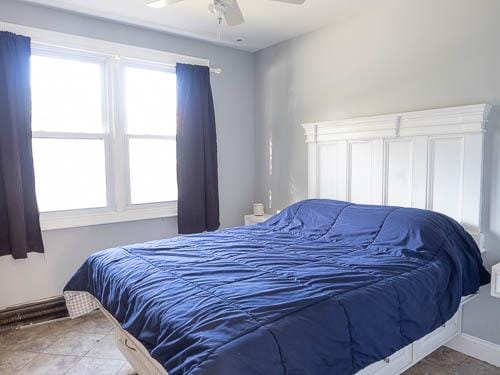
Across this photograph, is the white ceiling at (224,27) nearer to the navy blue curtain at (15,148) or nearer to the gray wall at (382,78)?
the gray wall at (382,78)

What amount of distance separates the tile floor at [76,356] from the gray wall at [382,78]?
0.29 meters

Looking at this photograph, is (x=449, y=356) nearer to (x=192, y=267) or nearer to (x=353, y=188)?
(x=353, y=188)

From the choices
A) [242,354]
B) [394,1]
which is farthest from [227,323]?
[394,1]

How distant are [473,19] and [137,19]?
106 inches

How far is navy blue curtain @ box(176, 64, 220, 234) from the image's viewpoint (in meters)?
3.72

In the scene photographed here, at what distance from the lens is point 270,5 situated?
3.00 m

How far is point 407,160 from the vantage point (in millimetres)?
2816

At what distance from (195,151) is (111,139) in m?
0.82

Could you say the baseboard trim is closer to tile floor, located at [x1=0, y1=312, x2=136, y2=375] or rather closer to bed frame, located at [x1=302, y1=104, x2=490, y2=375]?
bed frame, located at [x1=302, y1=104, x2=490, y2=375]

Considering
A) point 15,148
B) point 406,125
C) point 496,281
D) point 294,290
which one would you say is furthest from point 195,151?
point 496,281

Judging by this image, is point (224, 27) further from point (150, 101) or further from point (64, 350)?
point (64, 350)

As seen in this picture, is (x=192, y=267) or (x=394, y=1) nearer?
(x=192, y=267)

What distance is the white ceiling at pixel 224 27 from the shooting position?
297 cm

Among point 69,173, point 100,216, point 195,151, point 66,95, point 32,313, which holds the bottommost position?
point 32,313
